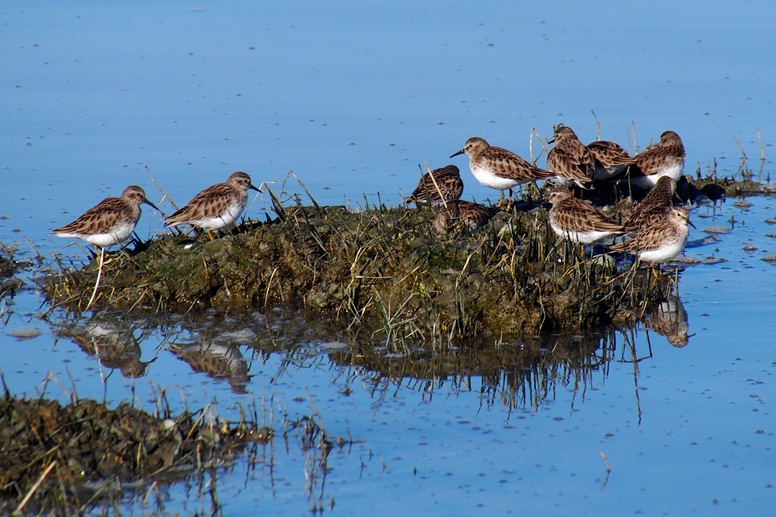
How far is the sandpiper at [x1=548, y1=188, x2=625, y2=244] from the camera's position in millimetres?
12242

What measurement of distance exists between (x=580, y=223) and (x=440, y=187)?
7.84 feet

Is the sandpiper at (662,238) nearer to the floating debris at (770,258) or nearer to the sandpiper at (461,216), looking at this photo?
the floating debris at (770,258)

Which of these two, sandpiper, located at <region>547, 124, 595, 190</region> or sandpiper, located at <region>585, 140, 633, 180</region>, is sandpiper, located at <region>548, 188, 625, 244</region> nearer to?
sandpiper, located at <region>547, 124, 595, 190</region>

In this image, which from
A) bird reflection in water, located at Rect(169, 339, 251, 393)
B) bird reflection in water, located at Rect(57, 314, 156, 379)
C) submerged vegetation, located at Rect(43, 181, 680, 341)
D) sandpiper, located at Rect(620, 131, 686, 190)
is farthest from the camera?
sandpiper, located at Rect(620, 131, 686, 190)

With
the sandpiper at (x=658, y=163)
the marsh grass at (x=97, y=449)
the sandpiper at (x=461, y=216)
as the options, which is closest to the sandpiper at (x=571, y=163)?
the sandpiper at (x=658, y=163)

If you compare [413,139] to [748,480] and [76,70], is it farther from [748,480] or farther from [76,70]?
[748,480]

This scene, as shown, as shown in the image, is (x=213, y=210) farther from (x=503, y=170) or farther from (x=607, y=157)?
(x=607, y=157)

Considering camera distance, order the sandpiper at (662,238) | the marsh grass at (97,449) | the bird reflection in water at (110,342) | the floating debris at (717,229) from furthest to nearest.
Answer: the floating debris at (717,229) → the sandpiper at (662,238) → the bird reflection in water at (110,342) → the marsh grass at (97,449)

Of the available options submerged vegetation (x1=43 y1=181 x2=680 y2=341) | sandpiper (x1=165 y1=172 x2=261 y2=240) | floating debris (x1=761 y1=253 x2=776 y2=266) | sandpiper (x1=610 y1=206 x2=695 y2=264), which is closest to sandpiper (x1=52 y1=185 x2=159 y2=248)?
submerged vegetation (x1=43 y1=181 x2=680 y2=341)

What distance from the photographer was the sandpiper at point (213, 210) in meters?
12.3

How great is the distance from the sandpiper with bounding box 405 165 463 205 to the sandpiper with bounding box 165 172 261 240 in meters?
2.35

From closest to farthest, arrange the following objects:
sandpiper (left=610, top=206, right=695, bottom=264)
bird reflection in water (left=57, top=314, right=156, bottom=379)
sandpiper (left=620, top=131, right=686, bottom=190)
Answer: bird reflection in water (left=57, top=314, right=156, bottom=379), sandpiper (left=610, top=206, right=695, bottom=264), sandpiper (left=620, top=131, right=686, bottom=190)

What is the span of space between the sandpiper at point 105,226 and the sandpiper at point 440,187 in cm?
349

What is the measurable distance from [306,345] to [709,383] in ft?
12.3
